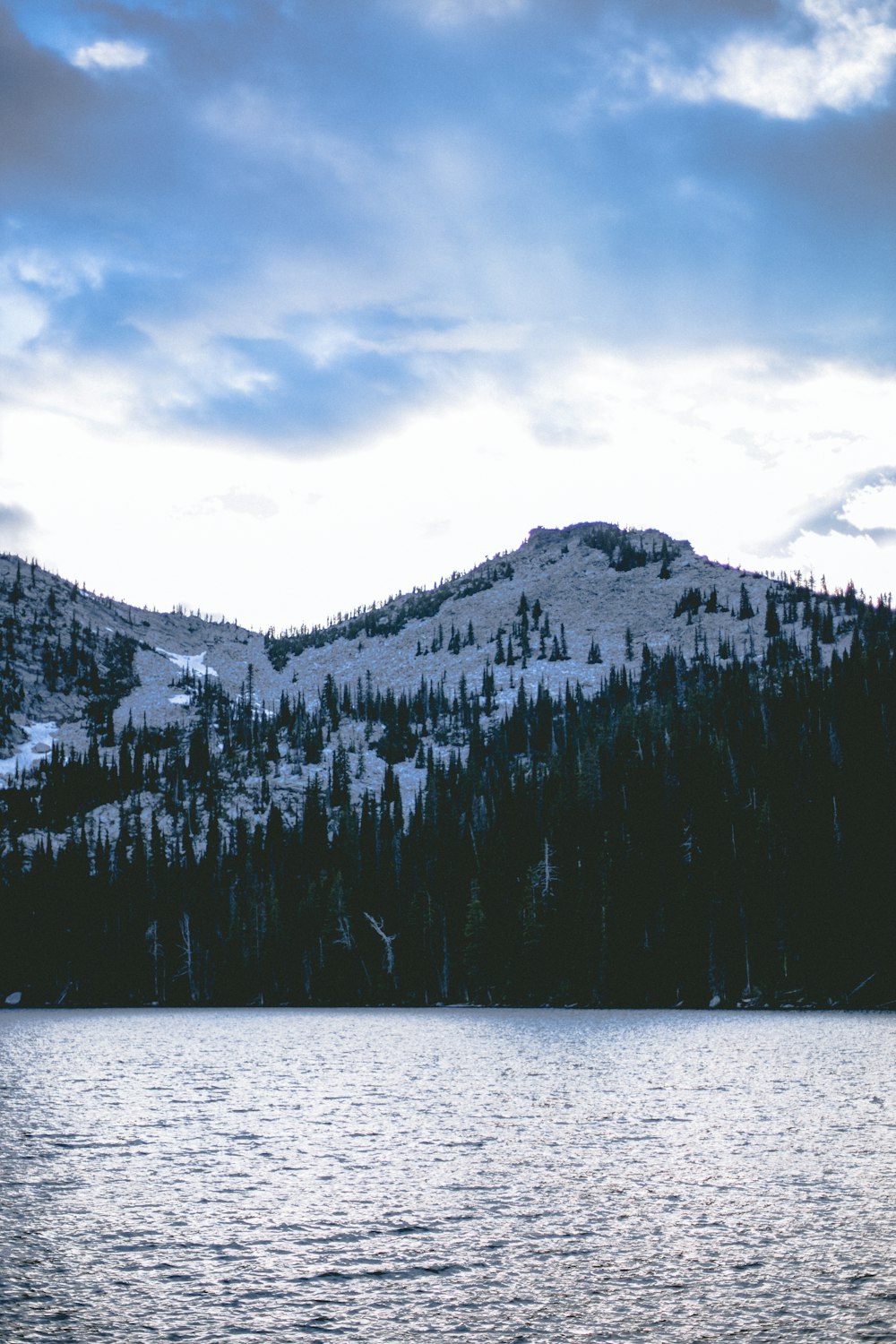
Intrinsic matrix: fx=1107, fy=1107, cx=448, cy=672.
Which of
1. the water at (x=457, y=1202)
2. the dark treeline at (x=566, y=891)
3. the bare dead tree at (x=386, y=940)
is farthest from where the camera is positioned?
the bare dead tree at (x=386, y=940)

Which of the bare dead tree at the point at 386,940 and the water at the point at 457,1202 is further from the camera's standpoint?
the bare dead tree at the point at 386,940

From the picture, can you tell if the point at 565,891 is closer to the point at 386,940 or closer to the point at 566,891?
the point at 566,891

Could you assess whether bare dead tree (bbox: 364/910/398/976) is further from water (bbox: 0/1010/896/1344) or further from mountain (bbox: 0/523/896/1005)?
water (bbox: 0/1010/896/1344)

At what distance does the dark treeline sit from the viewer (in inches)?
4648

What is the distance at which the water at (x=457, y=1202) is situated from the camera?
61.7ft

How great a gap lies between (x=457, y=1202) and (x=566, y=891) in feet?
325

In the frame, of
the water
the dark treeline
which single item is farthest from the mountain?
the water

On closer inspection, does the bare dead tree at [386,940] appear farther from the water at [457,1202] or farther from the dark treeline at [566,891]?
the water at [457,1202]

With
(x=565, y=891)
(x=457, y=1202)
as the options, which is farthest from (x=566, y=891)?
(x=457, y=1202)

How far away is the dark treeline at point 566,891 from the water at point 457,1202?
2329 inches

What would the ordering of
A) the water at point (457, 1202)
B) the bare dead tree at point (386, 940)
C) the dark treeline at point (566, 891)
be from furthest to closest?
the bare dead tree at point (386, 940), the dark treeline at point (566, 891), the water at point (457, 1202)

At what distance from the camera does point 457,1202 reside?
2755 cm

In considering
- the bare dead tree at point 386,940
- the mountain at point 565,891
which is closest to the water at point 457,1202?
the mountain at point 565,891

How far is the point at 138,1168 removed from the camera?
107 feet
